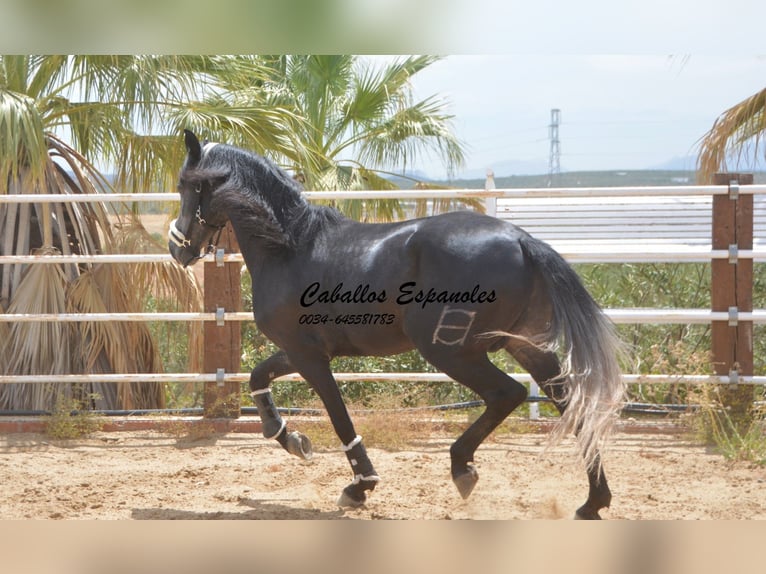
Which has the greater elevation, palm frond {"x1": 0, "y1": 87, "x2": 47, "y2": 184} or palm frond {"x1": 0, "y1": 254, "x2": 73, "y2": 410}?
palm frond {"x1": 0, "y1": 87, "x2": 47, "y2": 184}

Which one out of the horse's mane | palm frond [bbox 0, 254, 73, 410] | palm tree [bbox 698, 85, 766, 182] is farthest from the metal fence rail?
palm tree [bbox 698, 85, 766, 182]

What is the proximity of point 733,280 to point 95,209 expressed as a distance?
16.5 ft

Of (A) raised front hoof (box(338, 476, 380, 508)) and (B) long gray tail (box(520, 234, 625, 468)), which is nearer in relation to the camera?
(B) long gray tail (box(520, 234, 625, 468))

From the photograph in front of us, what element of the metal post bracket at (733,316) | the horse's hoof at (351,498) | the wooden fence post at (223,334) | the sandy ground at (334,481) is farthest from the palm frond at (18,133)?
the metal post bracket at (733,316)

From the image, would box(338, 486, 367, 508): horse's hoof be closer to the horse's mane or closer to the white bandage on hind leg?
the white bandage on hind leg

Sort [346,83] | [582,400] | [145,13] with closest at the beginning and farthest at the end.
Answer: [145,13] < [582,400] < [346,83]

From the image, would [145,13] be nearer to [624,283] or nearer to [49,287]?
[49,287]

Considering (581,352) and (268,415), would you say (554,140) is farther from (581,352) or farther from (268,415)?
(581,352)

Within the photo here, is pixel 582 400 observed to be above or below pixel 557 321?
below

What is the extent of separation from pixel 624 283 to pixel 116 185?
505 cm

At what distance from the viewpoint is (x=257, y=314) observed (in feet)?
12.6

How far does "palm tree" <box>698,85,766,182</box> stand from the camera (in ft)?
21.8

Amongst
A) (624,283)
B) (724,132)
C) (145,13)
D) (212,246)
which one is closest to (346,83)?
(624,283)

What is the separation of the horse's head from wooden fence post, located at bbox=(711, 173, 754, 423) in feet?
11.1
